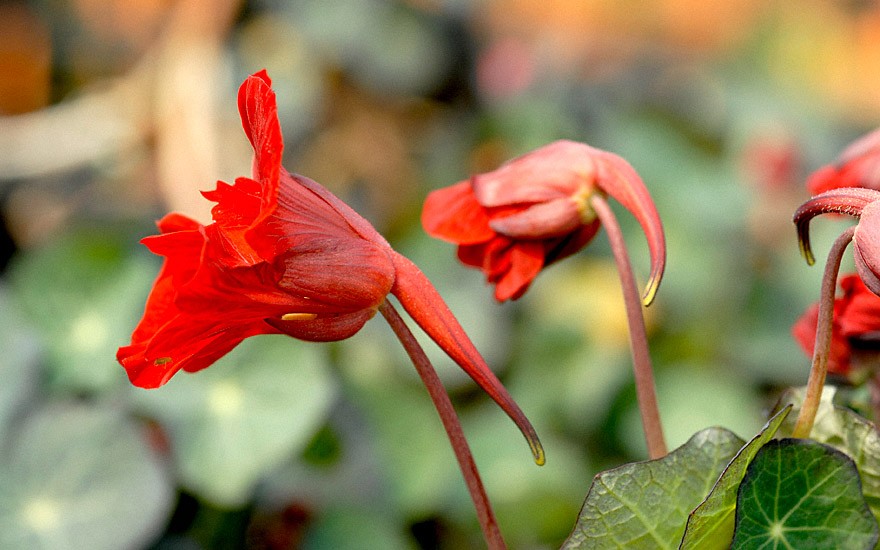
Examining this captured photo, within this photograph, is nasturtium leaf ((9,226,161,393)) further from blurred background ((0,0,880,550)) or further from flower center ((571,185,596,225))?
flower center ((571,185,596,225))

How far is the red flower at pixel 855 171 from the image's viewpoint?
440 mm

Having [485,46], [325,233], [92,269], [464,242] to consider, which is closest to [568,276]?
[92,269]

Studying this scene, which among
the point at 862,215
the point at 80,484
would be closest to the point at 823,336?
the point at 862,215

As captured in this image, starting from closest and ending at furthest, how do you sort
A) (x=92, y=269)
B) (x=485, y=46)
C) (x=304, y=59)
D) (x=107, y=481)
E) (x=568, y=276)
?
(x=107, y=481)
(x=92, y=269)
(x=568, y=276)
(x=304, y=59)
(x=485, y=46)

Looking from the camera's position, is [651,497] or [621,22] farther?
[621,22]

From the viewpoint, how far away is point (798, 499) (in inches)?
14.4

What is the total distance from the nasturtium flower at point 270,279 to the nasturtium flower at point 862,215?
13 centimetres

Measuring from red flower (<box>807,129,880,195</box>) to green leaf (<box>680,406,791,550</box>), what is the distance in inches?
5.5

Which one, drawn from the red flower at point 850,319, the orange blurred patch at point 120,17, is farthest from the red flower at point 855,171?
the orange blurred patch at point 120,17

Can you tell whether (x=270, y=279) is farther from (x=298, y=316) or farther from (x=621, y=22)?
(x=621, y=22)

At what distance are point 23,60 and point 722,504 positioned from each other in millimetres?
2259

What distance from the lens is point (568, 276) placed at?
5.24ft

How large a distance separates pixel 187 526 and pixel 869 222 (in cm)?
69

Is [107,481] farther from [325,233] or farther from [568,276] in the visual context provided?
[568,276]
